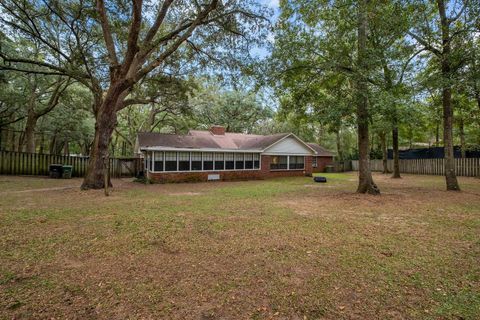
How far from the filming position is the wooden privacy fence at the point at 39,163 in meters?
15.8

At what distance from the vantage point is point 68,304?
2.57 m

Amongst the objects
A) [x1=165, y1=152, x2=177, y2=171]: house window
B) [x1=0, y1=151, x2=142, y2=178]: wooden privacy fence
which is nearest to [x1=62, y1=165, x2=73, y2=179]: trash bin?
[x1=0, y1=151, x2=142, y2=178]: wooden privacy fence

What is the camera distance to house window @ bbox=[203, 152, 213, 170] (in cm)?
1694

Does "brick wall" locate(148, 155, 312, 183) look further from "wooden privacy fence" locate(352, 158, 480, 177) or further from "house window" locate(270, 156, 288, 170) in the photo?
"wooden privacy fence" locate(352, 158, 480, 177)

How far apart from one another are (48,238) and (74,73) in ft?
32.9

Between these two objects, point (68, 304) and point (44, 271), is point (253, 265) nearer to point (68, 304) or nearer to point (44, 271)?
point (68, 304)

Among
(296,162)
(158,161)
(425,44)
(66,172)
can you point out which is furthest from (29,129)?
(425,44)

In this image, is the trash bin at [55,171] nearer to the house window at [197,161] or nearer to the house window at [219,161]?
the house window at [197,161]

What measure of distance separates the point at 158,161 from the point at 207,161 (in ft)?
11.2

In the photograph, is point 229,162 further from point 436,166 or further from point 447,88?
point 436,166

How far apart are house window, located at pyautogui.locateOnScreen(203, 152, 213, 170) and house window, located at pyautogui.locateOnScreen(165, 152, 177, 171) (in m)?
2.09

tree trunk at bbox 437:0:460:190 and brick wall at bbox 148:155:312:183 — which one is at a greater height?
tree trunk at bbox 437:0:460:190

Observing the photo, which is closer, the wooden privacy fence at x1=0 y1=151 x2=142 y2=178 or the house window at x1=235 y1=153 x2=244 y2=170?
the wooden privacy fence at x1=0 y1=151 x2=142 y2=178

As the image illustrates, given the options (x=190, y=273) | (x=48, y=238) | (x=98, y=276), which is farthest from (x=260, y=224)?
(x=48, y=238)
